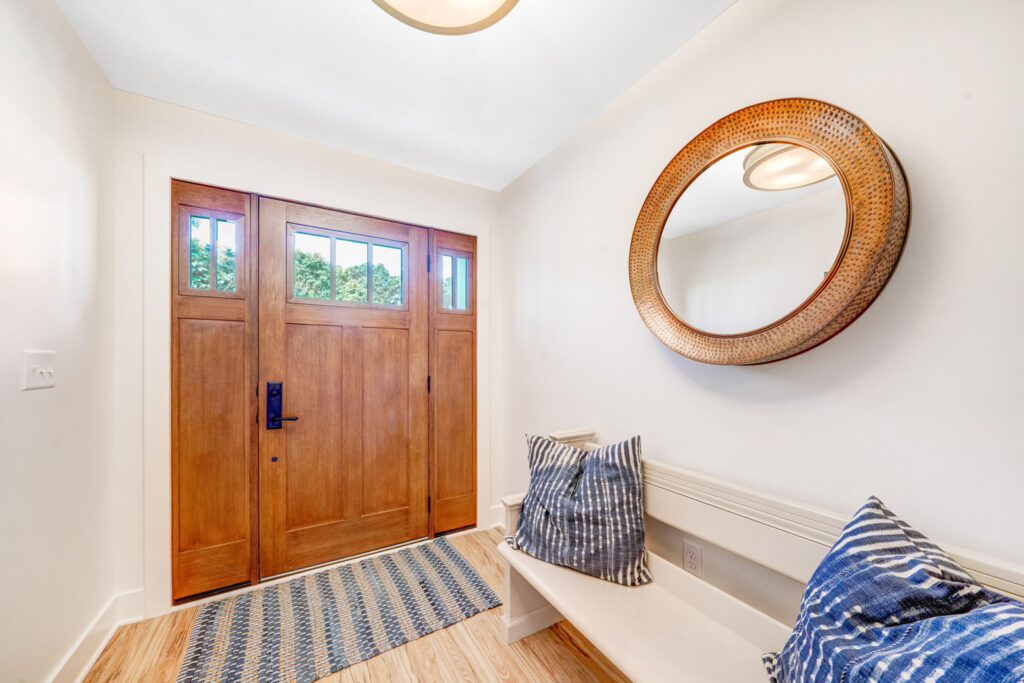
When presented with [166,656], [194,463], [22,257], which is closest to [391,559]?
[166,656]

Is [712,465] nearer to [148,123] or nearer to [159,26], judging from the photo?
[159,26]

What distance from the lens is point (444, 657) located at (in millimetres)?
1536

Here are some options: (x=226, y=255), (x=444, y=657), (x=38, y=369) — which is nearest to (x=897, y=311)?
(x=444, y=657)

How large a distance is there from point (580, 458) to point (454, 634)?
983 mm

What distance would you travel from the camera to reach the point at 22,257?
1148 mm

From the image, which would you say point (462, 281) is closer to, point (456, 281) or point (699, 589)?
point (456, 281)

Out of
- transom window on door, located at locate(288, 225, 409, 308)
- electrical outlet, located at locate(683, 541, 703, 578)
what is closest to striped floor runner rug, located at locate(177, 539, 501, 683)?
electrical outlet, located at locate(683, 541, 703, 578)

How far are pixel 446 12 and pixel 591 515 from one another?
1.72m

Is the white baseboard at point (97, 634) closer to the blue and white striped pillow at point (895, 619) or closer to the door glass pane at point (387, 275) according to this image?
the door glass pane at point (387, 275)

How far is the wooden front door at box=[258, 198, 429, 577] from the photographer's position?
206cm

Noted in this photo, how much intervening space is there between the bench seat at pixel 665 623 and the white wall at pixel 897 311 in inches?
15.8

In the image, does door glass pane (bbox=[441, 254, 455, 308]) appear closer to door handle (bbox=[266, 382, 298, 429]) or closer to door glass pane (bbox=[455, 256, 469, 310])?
door glass pane (bbox=[455, 256, 469, 310])

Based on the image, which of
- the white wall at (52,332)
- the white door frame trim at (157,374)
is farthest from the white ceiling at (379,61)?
the white door frame trim at (157,374)

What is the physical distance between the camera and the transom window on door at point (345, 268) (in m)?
2.15
